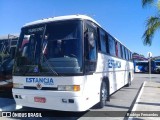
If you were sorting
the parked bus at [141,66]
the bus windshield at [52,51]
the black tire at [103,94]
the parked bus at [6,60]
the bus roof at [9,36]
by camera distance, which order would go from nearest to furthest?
the bus windshield at [52,51]
the black tire at [103,94]
the parked bus at [6,60]
the bus roof at [9,36]
the parked bus at [141,66]

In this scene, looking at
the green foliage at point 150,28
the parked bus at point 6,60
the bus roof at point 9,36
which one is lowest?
the parked bus at point 6,60

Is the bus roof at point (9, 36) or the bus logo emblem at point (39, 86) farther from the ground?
the bus roof at point (9, 36)

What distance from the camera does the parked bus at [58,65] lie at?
22.3ft

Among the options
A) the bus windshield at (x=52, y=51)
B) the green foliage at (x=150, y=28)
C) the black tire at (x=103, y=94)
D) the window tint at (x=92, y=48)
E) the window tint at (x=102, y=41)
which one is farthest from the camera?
the green foliage at (x=150, y=28)

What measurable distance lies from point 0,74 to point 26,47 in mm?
3393

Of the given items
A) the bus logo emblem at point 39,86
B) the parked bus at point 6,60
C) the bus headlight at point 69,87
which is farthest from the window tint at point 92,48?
the parked bus at point 6,60

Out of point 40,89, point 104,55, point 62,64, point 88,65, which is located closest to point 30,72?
point 40,89

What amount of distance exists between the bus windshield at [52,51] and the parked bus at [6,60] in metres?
2.03

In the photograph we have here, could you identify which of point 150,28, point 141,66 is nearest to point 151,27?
point 150,28

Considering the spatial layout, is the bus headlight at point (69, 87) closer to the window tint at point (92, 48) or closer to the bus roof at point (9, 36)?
the window tint at point (92, 48)

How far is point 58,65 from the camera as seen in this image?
273 inches

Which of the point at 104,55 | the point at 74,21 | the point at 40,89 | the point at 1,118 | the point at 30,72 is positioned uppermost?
the point at 74,21

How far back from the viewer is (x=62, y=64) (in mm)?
6891

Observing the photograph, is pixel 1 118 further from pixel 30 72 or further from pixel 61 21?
pixel 61 21
